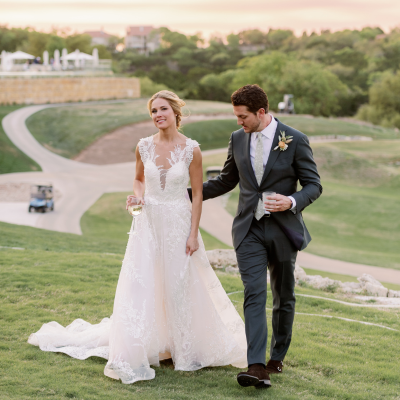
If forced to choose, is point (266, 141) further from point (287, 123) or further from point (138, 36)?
point (138, 36)

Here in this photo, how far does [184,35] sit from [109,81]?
7485 cm

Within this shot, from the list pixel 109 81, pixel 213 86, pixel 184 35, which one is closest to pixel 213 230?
pixel 109 81

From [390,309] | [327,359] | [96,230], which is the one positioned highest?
[327,359]

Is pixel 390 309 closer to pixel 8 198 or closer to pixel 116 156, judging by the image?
pixel 8 198

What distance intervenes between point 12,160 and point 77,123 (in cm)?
991

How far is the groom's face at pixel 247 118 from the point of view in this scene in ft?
14.6

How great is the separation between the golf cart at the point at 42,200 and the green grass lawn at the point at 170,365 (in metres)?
15.5

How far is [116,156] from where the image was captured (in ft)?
121

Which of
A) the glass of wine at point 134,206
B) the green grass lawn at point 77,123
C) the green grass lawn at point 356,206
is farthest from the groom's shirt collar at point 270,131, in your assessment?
the green grass lawn at point 77,123

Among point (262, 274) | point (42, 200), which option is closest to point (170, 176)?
point (262, 274)

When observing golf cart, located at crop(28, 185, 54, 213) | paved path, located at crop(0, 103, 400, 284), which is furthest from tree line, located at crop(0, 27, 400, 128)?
golf cart, located at crop(28, 185, 54, 213)

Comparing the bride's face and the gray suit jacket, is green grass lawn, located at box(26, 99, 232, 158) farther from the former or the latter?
the gray suit jacket

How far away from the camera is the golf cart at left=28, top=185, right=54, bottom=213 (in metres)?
23.1

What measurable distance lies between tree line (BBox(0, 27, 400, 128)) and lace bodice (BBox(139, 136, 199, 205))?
192 ft
